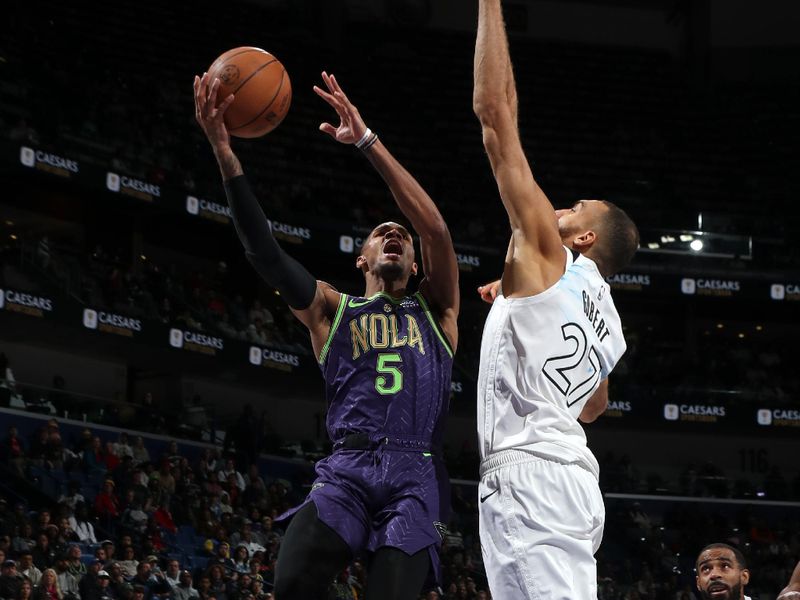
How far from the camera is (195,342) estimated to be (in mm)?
22109

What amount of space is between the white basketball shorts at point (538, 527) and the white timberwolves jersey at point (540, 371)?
0.24 ft

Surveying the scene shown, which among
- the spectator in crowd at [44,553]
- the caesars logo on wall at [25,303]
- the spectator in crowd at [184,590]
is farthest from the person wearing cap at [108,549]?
the caesars logo on wall at [25,303]

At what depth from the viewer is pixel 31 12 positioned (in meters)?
25.2

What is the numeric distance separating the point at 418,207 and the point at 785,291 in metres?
23.3

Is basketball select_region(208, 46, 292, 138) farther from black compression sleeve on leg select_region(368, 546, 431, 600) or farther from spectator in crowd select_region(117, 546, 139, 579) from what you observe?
spectator in crowd select_region(117, 546, 139, 579)

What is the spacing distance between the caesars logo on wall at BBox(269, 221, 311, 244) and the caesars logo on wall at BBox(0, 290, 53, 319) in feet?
19.2

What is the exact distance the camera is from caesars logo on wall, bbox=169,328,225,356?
21703mm

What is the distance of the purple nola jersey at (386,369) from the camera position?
509 cm

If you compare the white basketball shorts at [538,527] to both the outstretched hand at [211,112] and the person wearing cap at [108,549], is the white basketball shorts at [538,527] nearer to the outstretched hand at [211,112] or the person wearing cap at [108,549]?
the outstretched hand at [211,112]

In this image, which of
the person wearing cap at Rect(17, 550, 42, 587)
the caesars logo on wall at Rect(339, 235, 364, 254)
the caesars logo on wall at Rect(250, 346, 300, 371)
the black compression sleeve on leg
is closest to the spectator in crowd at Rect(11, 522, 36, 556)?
the person wearing cap at Rect(17, 550, 42, 587)

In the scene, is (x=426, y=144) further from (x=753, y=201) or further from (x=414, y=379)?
(x=414, y=379)

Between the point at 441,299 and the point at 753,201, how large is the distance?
25.2 m

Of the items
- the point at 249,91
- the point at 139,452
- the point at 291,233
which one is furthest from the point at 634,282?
the point at 249,91

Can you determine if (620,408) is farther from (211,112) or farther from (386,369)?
(211,112)
